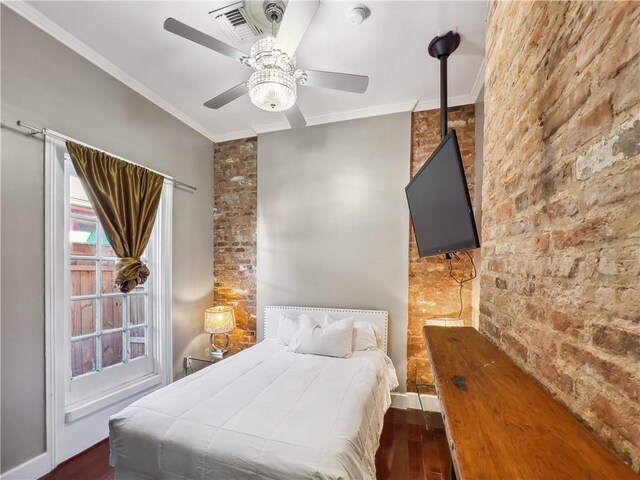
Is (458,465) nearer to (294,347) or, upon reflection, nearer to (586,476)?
(586,476)

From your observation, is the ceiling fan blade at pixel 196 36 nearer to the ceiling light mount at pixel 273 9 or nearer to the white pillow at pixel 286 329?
the ceiling light mount at pixel 273 9

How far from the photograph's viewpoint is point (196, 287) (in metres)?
3.44

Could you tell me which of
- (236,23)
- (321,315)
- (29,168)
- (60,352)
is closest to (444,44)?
(236,23)

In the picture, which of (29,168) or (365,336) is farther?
(365,336)

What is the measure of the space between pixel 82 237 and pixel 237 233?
1.64 meters

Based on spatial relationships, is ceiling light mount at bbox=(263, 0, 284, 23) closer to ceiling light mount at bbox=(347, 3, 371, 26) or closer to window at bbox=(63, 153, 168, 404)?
ceiling light mount at bbox=(347, 3, 371, 26)

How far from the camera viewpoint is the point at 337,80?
5.92 feet

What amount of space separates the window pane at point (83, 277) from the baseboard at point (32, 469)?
1091mm

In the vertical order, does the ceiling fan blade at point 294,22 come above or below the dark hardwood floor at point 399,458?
above

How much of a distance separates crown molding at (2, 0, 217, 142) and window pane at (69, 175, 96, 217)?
3.18 ft

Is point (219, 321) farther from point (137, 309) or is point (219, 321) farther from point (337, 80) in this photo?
point (337, 80)

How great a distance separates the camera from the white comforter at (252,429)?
51.3 inches

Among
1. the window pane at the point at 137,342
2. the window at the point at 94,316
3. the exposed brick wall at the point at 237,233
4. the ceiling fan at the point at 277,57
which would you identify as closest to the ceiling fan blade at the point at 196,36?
the ceiling fan at the point at 277,57

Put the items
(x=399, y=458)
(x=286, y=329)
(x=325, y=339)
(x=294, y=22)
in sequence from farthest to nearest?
1. (x=286, y=329)
2. (x=325, y=339)
3. (x=399, y=458)
4. (x=294, y=22)
